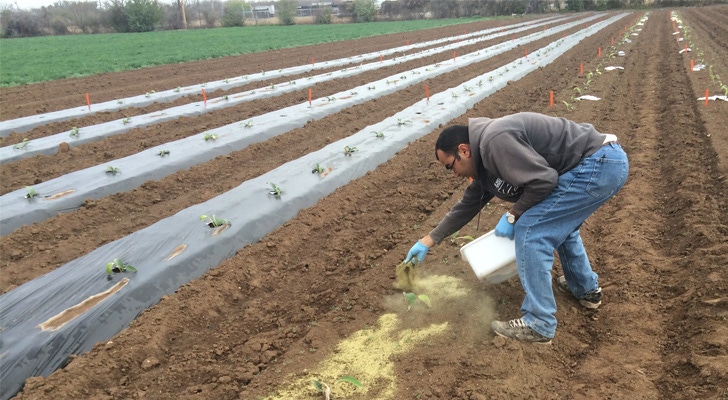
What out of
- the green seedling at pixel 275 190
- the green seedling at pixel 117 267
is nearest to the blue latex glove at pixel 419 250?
the green seedling at pixel 117 267

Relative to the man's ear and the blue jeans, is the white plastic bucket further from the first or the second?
the man's ear

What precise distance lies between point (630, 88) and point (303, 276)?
9.77m

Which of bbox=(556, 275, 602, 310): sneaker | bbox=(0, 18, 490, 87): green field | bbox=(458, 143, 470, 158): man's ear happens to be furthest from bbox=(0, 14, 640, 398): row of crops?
bbox=(0, 18, 490, 87): green field

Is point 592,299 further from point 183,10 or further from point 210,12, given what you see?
point 210,12

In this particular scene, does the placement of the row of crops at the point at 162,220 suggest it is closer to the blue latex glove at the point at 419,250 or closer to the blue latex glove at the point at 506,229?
the blue latex glove at the point at 419,250

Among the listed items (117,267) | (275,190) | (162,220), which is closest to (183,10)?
(275,190)

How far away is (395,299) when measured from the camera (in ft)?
12.0

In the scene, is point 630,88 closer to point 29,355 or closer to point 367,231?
point 367,231

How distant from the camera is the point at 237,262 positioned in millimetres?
4340

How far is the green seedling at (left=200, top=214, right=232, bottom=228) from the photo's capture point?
15.3 feet

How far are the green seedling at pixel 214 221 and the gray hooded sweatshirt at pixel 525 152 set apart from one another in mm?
2719

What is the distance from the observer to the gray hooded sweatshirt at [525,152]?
2580 mm

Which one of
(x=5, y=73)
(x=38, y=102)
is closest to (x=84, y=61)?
(x=5, y=73)

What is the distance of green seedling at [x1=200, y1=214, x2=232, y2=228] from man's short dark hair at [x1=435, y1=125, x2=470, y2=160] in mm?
2686
